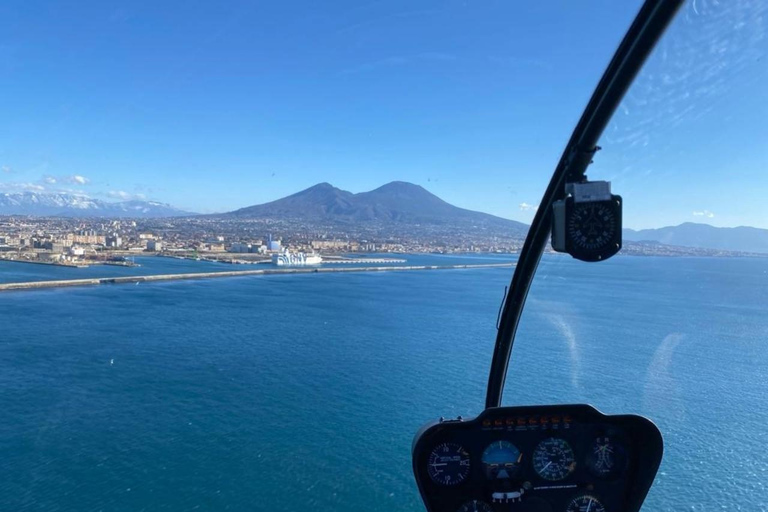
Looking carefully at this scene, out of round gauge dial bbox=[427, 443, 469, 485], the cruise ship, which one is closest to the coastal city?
the cruise ship

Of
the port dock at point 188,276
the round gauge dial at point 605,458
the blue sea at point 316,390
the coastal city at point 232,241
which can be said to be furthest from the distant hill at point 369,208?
the round gauge dial at point 605,458

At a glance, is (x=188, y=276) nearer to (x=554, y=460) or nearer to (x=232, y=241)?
(x=232, y=241)

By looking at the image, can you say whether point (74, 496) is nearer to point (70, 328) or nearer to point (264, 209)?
point (70, 328)

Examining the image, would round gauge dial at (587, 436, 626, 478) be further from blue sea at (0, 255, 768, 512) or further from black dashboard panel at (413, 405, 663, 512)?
blue sea at (0, 255, 768, 512)

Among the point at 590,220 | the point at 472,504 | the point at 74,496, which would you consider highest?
the point at 590,220

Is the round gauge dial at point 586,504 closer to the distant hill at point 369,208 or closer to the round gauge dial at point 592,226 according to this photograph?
the round gauge dial at point 592,226

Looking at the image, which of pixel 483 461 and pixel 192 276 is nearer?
pixel 483 461

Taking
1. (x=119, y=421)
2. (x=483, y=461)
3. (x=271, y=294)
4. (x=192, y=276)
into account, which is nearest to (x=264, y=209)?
(x=192, y=276)
